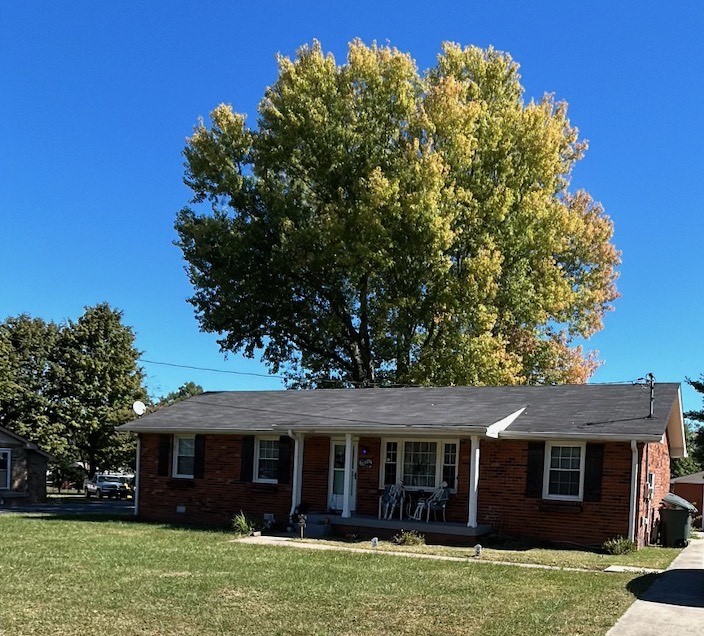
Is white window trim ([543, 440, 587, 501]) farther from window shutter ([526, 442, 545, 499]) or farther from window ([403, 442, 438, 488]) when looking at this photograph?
window ([403, 442, 438, 488])

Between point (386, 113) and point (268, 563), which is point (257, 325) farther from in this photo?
point (268, 563)

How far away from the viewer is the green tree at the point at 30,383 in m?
40.8

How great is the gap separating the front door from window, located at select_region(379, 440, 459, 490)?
775 millimetres

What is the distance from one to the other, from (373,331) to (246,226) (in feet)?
21.0

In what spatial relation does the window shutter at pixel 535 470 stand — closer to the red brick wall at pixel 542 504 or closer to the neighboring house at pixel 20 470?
the red brick wall at pixel 542 504

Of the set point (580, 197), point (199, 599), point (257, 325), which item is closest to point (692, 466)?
point (580, 197)

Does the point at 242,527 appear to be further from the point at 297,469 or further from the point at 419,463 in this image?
the point at 419,463

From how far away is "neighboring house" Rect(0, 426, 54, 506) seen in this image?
32250 mm

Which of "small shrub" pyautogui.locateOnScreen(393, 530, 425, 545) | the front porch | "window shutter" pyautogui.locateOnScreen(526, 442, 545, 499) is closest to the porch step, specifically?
the front porch

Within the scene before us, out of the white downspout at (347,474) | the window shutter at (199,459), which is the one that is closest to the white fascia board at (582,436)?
the white downspout at (347,474)

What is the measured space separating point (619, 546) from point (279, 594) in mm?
8189

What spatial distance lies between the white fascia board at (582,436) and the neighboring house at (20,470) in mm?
23412

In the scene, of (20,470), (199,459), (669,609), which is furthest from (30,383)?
(669,609)

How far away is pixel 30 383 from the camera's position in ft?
139
